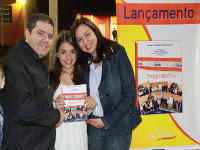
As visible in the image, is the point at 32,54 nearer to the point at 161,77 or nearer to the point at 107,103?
the point at 107,103

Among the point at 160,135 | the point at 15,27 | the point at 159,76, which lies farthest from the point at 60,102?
the point at 15,27

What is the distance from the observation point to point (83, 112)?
6.72 ft

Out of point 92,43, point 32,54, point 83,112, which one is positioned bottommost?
point 83,112

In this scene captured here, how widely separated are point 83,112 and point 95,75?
41 centimetres

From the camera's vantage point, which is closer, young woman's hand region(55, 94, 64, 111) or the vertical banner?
young woman's hand region(55, 94, 64, 111)

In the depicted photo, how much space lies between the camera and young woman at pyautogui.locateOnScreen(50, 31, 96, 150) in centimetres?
201

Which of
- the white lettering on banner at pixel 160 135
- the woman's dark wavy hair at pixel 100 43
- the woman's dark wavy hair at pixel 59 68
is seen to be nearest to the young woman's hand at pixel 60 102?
the woman's dark wavy hair at pixel 59 68

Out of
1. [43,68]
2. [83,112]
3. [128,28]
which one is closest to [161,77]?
[128,28]

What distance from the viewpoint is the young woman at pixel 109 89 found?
6.57 feet

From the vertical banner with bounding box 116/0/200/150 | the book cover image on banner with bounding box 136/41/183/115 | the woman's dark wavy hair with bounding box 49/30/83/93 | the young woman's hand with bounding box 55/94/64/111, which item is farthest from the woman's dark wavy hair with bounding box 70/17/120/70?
the book cover image on banner with bounding box 136/41/183/115

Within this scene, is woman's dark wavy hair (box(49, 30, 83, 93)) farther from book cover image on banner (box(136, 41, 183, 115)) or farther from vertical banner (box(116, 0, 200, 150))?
book cover image on banner (box(136, 41, 183, 115))

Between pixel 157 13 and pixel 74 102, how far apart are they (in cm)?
180

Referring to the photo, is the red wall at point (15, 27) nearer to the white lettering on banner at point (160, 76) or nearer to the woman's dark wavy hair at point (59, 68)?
the woman's dark wavy hair at point (59, 68)

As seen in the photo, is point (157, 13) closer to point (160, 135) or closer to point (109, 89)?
point (109, 89)
